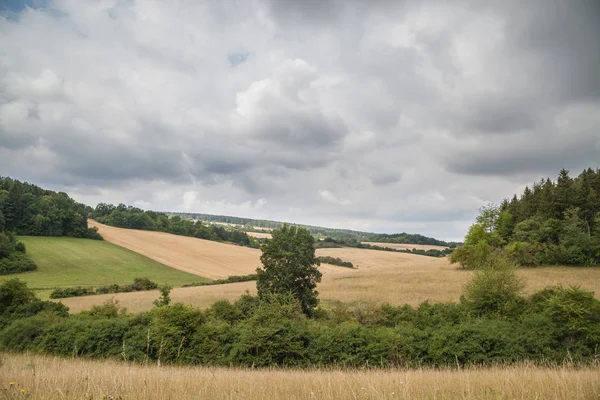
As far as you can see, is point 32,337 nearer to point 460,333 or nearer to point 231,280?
point 460,333

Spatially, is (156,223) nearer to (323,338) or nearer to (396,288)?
(396,288)

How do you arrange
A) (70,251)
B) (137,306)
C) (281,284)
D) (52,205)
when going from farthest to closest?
(52,205) → (70,251) → (137,306) → (281,284)

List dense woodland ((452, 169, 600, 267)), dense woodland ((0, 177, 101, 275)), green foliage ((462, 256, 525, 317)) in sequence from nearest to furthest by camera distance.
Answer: green foliage ((462, 256, 525, 317)), dense woodland ((452, 169, 600, 267)), dense woodland ((0, 177, 101, 275))

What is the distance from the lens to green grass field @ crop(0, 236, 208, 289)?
59.8 metres

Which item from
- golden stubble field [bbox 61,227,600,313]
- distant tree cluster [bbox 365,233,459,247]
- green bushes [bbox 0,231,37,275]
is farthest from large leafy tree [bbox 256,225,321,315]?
distant tree cluster [bbox 365,233,459,247]

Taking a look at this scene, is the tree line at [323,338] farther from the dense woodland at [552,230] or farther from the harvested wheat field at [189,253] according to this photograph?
the harvested wheat field at [189,253]

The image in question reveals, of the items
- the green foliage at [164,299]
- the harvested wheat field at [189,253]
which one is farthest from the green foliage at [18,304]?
the harvested wheat field at [189,253]

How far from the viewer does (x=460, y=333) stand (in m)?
16.3

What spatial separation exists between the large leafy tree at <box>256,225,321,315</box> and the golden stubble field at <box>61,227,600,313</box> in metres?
5.50

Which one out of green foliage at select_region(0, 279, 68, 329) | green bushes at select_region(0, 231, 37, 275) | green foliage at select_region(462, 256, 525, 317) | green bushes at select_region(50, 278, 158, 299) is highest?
green foliage at select_region(462, 256, 525, 317)

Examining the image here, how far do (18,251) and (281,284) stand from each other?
201 ft

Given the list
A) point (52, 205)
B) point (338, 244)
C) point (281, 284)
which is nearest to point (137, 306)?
point (281, 284)

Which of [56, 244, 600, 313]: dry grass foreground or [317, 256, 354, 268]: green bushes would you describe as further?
Result: [317, 256, 354, 268]: green bushes

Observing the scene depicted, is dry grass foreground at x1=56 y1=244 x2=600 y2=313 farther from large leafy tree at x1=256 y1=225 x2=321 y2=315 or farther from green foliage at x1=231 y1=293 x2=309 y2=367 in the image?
green foliage at x1=231 y1=293 x2=309 y2=367
